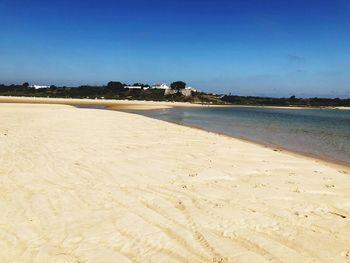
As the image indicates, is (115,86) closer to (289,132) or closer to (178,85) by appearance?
(178,85)

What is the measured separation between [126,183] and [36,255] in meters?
3.33

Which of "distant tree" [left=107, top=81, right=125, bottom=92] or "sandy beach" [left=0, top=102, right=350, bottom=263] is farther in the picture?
"distant tree" [left=107, top=81, right=125, bottom=92]

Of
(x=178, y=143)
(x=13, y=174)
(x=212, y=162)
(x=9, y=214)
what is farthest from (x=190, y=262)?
(x=178, y=143)

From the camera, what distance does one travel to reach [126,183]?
745 cm

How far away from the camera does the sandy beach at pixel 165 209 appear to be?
14.7ft

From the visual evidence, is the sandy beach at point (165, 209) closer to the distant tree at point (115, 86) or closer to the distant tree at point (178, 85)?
the distant tree at point (115, 86)

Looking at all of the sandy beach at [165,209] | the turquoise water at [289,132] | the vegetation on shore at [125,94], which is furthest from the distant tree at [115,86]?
the sandy beach at [165,209]

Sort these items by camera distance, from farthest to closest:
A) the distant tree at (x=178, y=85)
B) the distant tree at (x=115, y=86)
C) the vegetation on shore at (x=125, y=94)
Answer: the distant tree at (x=178, y=85) < the distant tree at (x=115, y=86) < the vegetation on shore at (x=125, y=94)

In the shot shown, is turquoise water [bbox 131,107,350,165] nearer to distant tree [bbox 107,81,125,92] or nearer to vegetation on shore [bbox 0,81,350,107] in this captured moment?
vegetation on shore [bbox 0,81,350,107]

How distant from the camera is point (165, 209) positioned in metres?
5.97

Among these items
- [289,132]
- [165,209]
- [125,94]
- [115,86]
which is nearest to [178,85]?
[115,86]

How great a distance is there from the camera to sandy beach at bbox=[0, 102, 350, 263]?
4.48m

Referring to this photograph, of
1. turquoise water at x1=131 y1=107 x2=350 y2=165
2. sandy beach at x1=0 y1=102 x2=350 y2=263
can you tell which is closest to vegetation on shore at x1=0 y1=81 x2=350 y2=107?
turquoise water at x1=131 y1=107 x2=350 y2=165

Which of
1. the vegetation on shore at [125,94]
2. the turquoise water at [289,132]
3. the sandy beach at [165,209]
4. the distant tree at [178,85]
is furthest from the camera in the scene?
the distant tree at [178,85]
